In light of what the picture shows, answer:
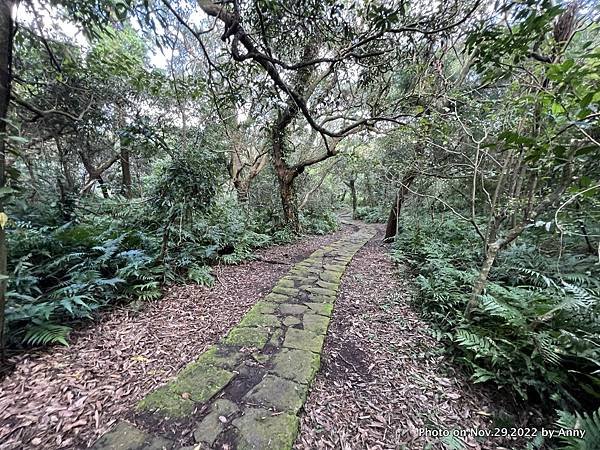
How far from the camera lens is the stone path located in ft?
4.70

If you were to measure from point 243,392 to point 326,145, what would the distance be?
129 inches

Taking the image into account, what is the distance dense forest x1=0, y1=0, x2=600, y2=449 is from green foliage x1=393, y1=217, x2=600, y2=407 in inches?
0.8

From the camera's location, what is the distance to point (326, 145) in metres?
3.70

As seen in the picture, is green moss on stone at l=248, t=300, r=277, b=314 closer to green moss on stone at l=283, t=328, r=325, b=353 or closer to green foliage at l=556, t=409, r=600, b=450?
green moss on stone at l=283, t=328, r=325, b=353

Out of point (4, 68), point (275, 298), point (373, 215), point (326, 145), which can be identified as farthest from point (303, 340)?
point (373, 215)

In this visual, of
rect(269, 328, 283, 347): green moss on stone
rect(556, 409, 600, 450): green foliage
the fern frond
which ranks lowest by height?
rect(556, 409, 600, 450): green foliage

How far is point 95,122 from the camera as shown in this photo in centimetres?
364

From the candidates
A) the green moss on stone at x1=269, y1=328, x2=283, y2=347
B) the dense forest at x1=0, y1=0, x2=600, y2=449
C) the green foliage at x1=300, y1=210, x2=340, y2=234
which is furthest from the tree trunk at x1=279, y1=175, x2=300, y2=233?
the green moss on stone at x1=269, y1=328, x2=283, y2=347

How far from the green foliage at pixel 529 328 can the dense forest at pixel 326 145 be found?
2 cm

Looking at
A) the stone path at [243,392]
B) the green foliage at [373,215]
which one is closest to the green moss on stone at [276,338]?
the stone path at [243,392]

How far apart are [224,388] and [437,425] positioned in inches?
62.8

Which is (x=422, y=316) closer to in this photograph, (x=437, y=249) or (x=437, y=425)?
(x=437, y=425)

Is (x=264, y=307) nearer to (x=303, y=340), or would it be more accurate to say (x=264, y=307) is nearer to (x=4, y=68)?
Answer: (x=303, y=340)

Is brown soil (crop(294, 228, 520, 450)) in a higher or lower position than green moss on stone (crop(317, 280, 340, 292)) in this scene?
lower
